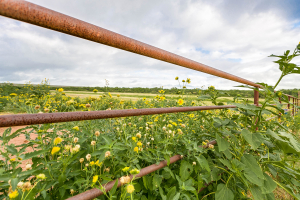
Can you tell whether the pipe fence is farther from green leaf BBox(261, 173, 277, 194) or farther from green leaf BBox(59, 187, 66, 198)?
green leaf BBox(261, 173, 277, 194)

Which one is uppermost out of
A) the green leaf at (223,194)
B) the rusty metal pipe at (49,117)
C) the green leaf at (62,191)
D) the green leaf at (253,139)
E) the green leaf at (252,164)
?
the rusty metal pipe at (49,117)

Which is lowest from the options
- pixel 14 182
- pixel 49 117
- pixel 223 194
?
pixel 223 194

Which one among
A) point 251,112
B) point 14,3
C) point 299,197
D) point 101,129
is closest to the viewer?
point 14,3

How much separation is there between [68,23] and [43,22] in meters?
0.06

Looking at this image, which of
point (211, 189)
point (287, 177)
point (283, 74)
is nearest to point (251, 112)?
point (283, 74)

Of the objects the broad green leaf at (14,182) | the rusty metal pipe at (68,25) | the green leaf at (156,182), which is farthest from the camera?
the green leaf at (156,182)

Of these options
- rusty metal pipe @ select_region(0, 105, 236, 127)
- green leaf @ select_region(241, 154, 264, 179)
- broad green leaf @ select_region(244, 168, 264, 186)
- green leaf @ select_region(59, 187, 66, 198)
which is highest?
rusty metal pipe @ select_region(0, 105, 236, 127)

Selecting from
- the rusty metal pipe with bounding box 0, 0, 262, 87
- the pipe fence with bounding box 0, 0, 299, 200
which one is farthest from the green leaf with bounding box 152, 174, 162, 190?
the rusty metal pipe with bounding box 0, 0, 262, 87

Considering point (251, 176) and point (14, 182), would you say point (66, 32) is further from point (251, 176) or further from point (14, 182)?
point (251, 176)

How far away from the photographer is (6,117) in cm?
39

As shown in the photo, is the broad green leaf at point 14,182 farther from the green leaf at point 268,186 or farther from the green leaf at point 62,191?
the green leaf at point 268,186

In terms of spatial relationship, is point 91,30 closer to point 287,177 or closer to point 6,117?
point 6,117

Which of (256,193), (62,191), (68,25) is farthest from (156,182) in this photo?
(68,25)

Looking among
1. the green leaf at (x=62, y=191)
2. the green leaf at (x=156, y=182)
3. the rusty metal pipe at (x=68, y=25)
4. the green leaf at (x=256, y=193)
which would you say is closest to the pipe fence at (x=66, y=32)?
the rusty metal pipe at (x=68, y=25)
